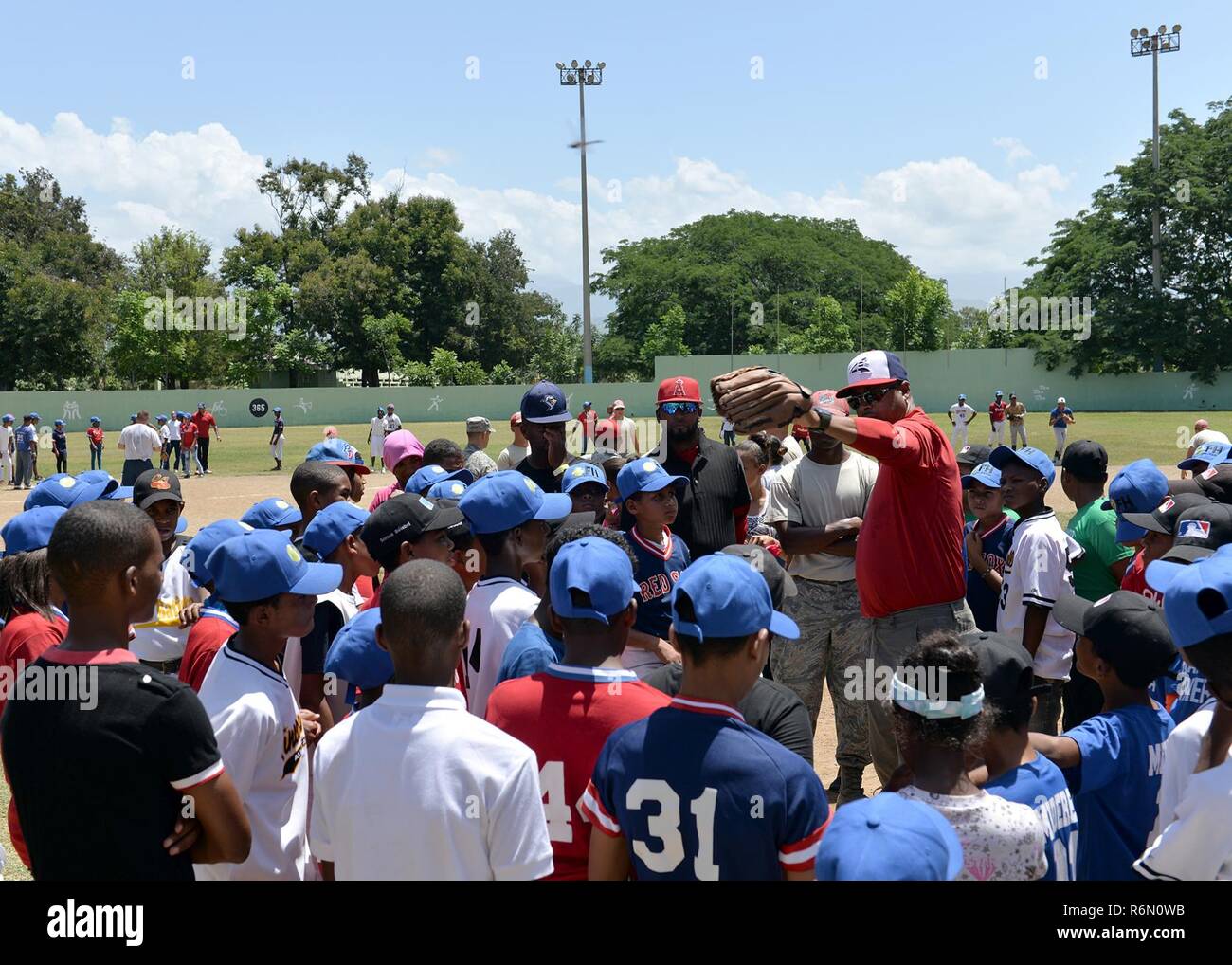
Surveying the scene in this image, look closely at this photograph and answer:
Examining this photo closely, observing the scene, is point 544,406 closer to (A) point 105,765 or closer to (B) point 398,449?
(B) point 398,449

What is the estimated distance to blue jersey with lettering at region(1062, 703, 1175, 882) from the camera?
3.59m

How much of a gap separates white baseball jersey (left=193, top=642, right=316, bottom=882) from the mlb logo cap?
2929mm

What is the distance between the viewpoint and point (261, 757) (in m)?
3.51

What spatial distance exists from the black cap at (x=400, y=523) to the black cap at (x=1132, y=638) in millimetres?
2723

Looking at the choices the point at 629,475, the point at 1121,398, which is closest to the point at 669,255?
the point at 1121,398

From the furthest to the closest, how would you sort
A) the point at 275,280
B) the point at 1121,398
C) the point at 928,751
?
the point at 275,280 → the point at 1121,398 → the point at 928,751

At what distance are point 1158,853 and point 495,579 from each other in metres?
2.73

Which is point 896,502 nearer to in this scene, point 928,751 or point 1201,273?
point 928,751

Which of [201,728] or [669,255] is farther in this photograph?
[669,255]

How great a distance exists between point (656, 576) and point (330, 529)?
5.49 ft

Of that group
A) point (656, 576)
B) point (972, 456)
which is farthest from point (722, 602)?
point (972, 456)

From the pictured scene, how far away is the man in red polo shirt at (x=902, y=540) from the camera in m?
5.11
